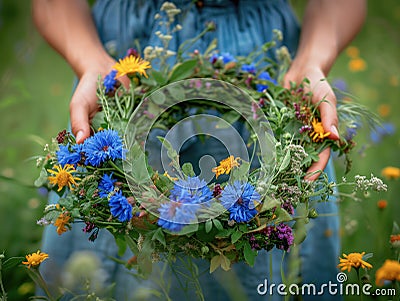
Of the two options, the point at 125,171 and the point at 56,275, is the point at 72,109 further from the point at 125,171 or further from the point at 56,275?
the point at 56,275

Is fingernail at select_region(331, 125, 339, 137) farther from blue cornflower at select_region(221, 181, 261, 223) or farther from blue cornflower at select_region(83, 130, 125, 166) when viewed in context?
blue cornflower at select_region(83, 130, 125, 166)

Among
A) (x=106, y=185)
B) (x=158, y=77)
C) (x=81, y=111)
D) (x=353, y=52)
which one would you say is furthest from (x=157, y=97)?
(x=353, y=52)

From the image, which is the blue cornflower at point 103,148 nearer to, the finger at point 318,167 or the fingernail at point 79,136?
the fingernail at point 79,136

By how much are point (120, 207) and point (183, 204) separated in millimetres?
98

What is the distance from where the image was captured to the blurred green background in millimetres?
1653

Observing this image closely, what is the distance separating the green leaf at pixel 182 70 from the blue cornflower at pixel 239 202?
1.11 feet

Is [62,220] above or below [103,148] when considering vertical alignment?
below

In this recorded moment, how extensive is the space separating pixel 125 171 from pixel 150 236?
0.11m

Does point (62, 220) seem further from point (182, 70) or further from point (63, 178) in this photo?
point (182, 70)

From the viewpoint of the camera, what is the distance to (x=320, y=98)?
1.03 metres

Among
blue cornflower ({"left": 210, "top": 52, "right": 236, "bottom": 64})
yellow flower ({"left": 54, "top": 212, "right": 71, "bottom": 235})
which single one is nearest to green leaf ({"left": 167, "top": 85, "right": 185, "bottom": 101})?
blue cornflower ({"left": 210, "top": 52, "right": 236, "bottom": 64})

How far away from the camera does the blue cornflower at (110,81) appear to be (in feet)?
3.42

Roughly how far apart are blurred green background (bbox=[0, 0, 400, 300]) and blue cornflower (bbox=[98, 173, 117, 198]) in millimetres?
460

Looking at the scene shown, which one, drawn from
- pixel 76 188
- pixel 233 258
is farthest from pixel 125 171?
pixel 233 258
